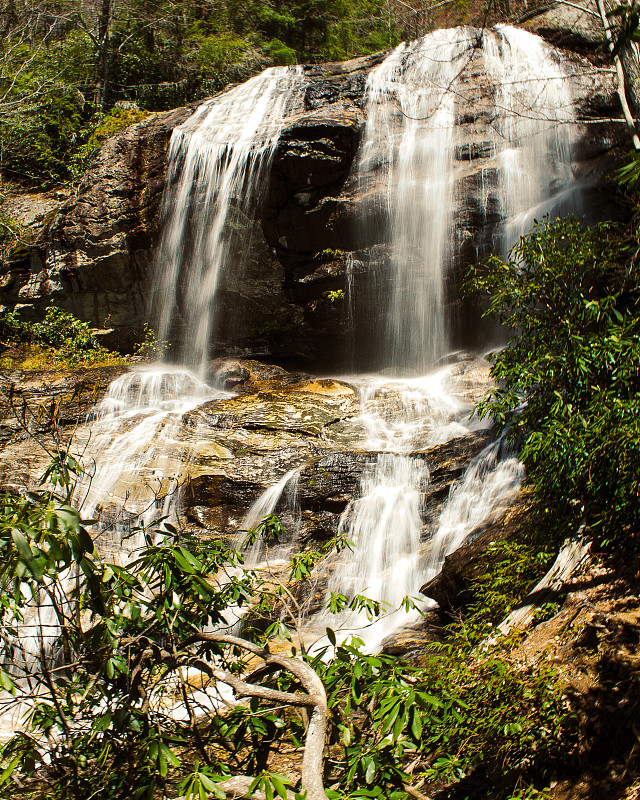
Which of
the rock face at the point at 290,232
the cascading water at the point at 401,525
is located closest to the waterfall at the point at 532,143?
the rock face at the point at 290,232

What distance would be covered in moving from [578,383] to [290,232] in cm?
983

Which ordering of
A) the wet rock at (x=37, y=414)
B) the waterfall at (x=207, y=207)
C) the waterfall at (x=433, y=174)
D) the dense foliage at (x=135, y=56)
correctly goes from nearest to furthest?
the wet rock at (x=37, y=414) → the waterfall at (x=433, y=174) → the waterfall at (x=207, y=207) → the dense foliage at (x=135, y=56)

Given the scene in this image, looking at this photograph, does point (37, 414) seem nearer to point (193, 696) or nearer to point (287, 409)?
point (287, 409)

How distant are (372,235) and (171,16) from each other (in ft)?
46.8

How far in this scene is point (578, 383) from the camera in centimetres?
468

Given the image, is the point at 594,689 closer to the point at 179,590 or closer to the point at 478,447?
the point at 179,590

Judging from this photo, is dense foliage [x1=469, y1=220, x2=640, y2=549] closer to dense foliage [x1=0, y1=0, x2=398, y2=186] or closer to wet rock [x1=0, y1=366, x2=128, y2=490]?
wet rock [x1=0, y1=366, x2=128, y2=490]

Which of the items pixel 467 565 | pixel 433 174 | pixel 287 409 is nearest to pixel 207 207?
pixel 433 174

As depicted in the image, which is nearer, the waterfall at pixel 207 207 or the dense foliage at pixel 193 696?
the dense foliage at pixel 193 696

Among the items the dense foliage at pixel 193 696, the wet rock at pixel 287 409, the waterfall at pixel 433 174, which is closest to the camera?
the dense foliage at pixel 193 696

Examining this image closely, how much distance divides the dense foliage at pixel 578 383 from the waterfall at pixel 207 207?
28.5 feet

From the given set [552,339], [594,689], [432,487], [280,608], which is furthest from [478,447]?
[594,689]

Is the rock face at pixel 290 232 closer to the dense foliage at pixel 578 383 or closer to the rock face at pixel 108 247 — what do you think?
the rock face at pixel 108 247

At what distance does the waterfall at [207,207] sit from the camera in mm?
13469
